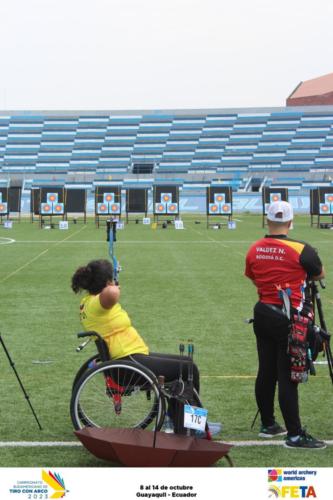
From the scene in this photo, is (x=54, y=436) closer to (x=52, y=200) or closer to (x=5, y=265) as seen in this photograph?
(x=5, y=265)

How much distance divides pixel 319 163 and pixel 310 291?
3070 inches

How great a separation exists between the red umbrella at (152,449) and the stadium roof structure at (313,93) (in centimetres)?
8707

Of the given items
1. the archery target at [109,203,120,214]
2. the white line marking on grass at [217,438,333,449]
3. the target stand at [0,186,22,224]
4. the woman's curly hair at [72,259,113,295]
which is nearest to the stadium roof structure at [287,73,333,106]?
the target stand at [0,186,22,224]

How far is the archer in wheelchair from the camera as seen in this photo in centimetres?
507

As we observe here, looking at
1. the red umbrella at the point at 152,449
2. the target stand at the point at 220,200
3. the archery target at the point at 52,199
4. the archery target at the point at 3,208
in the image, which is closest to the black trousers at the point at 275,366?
the red umbrella at the point at 152,449

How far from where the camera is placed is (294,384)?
530cm

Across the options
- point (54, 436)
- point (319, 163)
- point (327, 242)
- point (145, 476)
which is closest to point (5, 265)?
point (327, 242)

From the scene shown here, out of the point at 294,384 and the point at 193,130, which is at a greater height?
the point at 193,130

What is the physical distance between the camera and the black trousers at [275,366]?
17.4 feet

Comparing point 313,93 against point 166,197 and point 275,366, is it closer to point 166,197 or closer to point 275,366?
point 166,197

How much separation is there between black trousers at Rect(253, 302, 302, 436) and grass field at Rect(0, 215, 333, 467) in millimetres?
191

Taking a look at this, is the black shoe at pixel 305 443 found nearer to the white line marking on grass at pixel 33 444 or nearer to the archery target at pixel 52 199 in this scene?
the white line marking on grass at pixel 33 444

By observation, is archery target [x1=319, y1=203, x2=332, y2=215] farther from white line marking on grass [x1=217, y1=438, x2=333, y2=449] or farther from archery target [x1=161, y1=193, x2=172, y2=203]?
white line marking on grass [x1=217, y1=438, x2=333, y2=449]

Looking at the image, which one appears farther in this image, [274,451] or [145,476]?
[274,451]
